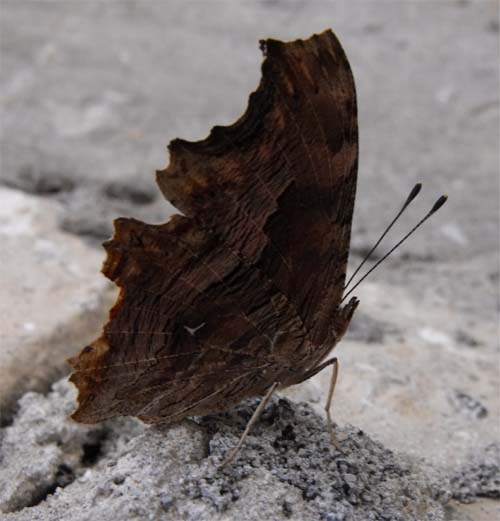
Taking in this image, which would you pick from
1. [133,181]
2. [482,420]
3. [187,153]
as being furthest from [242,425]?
[133,181]

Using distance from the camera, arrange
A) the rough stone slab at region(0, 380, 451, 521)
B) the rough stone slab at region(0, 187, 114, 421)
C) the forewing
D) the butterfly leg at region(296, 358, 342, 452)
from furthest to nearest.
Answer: the rough stone slab at region(0, 187, 114, 421) < the butterfly leg at region(296, 358, 342, 452) < the forewing < the rough stone slab at region(0, 380, 451, 521)

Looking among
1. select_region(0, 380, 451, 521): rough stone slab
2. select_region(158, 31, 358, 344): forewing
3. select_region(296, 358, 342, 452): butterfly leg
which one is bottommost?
select_region(0, 380, 451, 521): rough stone slab

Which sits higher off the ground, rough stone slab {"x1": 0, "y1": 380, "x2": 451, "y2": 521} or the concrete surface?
the concrete surface

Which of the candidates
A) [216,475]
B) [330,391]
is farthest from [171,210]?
[216,475]

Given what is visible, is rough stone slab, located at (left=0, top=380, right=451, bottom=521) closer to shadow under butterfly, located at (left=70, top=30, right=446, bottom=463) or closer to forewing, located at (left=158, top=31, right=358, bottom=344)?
shadow under butterfly, located at (left=70, top=30, right=446, bottom=463)

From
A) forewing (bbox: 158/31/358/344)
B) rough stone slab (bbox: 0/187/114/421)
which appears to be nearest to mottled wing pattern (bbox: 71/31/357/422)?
forewing (bbox: 158/31/358/344)

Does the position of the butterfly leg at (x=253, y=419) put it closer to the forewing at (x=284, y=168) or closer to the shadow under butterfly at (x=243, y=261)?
the shadow under butterfly at (x=243, y=261)

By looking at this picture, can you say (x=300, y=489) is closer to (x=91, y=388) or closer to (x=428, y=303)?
(x=91, y=388)
